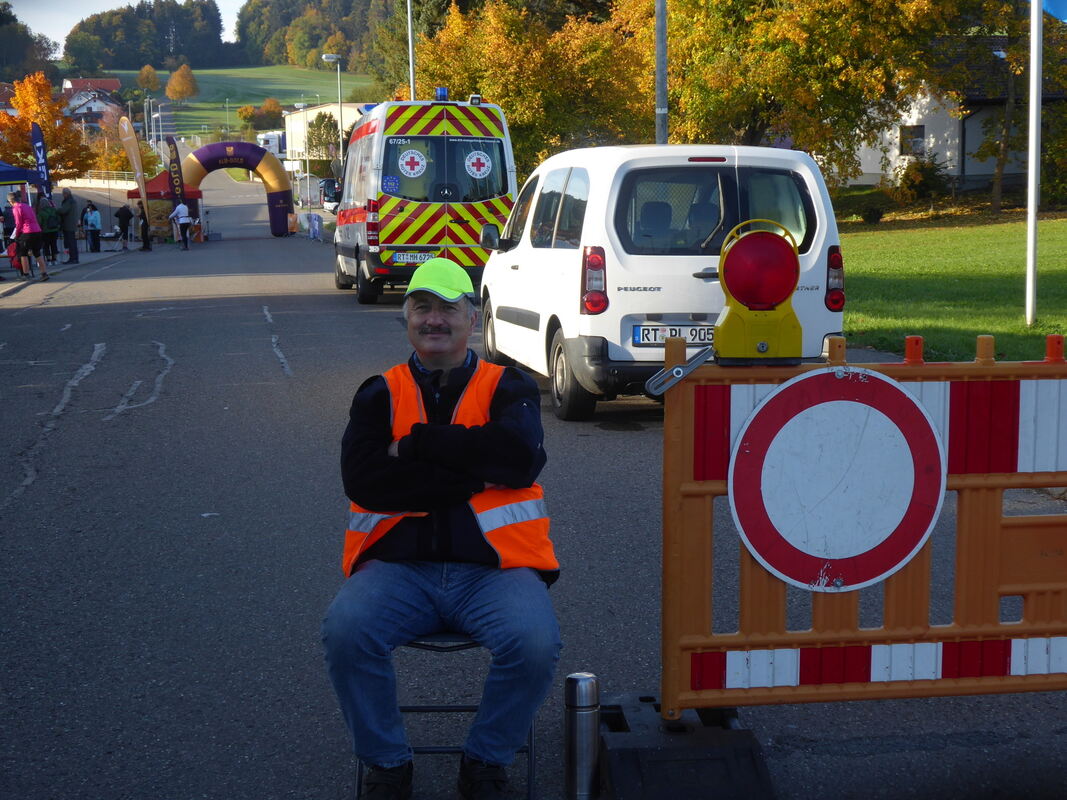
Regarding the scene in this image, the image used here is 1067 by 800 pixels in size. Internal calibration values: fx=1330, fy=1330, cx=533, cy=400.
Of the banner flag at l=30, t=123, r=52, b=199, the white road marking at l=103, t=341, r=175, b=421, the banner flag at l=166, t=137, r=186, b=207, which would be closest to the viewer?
the white road marking at l=103, t=341, r=175, b=421

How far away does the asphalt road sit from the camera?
12.5ft

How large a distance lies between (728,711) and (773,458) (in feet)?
2.44

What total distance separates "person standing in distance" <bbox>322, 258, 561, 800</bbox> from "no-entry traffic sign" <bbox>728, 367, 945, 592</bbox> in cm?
62

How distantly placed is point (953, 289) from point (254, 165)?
1484 inches

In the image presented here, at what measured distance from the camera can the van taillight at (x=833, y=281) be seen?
9094 millimetres

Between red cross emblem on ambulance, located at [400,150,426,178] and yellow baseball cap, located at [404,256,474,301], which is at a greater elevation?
red cross emblem on ambulance, located at [400,150,426,178]

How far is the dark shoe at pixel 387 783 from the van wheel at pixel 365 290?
16.1m

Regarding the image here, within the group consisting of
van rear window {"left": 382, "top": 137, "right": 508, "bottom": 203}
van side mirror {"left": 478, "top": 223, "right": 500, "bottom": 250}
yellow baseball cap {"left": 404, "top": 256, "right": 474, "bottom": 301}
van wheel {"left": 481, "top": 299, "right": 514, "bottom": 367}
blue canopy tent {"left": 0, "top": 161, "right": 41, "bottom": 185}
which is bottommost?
van wheel {"left": 481, "top": 299, "right": 514, "bottom": 367}

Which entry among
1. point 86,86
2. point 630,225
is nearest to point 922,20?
point 630,225

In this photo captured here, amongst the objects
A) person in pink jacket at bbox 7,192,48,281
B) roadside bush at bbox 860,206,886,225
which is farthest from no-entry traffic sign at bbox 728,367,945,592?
roadside bush at bbox 860,206,886,225

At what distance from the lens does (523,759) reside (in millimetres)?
3863

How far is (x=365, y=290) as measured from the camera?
64.0 ft

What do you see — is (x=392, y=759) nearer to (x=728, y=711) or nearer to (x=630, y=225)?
(x=728, y=711)

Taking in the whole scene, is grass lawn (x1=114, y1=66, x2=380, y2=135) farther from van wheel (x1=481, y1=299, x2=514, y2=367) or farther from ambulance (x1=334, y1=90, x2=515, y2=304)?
van wheel (x1=481, y1=299, x2=514, y2=367)
